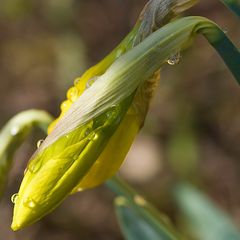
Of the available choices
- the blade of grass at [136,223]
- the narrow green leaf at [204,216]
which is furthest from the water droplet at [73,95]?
the narrow green leaf at [204,216]

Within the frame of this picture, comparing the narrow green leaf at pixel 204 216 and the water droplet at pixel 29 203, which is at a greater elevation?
the water droplet at pixel 29 203

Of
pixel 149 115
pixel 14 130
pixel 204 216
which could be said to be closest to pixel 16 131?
pixel 14 130

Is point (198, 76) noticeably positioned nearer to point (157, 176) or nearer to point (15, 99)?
point (157, 176)

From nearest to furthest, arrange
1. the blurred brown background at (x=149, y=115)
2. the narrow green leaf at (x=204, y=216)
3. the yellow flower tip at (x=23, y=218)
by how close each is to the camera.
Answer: the yellow flower tip at (x=23, y=218)
the narrow green leaf at (x=204, y=216)
the blurred brown background at (x=149, y=115)

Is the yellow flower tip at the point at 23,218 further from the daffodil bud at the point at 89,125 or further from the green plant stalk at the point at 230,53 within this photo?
the green plant stalk at the point at 230,53

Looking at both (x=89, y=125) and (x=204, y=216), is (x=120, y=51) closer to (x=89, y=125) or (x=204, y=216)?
(x=89, y=125)

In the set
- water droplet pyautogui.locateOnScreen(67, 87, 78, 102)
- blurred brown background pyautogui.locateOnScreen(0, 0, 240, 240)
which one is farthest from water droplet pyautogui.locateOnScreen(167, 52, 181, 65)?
blurred brown background pyautogui.locateOnScreen(0, 0, 240, 240)

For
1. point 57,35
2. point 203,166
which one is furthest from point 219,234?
point 57,35
